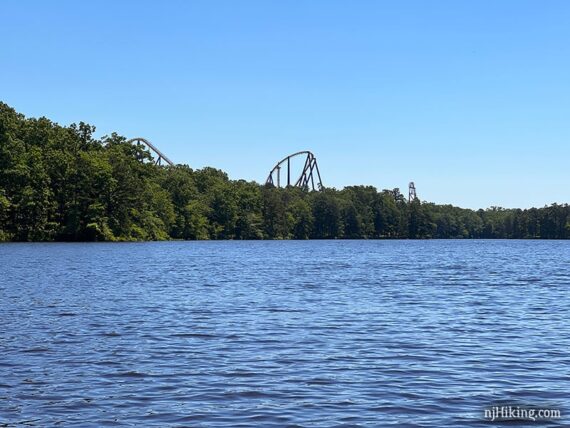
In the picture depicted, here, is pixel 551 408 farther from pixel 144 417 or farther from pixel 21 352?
pixel 21 352

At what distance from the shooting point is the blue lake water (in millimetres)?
14312

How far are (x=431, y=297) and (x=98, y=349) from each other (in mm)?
21983

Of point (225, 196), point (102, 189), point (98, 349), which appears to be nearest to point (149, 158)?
point (102, 189)

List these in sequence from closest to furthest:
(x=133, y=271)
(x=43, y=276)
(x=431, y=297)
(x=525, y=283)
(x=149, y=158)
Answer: (x=431, y=297) < (x=43, y=276) < (x=525, y=283) < (x=133, y=271) < (x=149, y=158)

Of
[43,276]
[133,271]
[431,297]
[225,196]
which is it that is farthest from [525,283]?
[225,196]

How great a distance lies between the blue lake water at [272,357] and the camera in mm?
14312

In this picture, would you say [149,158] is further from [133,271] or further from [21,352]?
[21,352]

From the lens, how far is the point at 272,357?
1983 cm

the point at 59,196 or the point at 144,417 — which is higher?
the point at 59,196

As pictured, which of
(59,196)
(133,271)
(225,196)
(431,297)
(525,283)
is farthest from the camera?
(225,196)

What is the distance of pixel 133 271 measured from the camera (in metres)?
55.5

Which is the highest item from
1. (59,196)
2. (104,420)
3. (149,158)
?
(149,158)

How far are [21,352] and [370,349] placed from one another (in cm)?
985

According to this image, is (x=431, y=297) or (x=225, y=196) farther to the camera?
(x=225, y=196)
